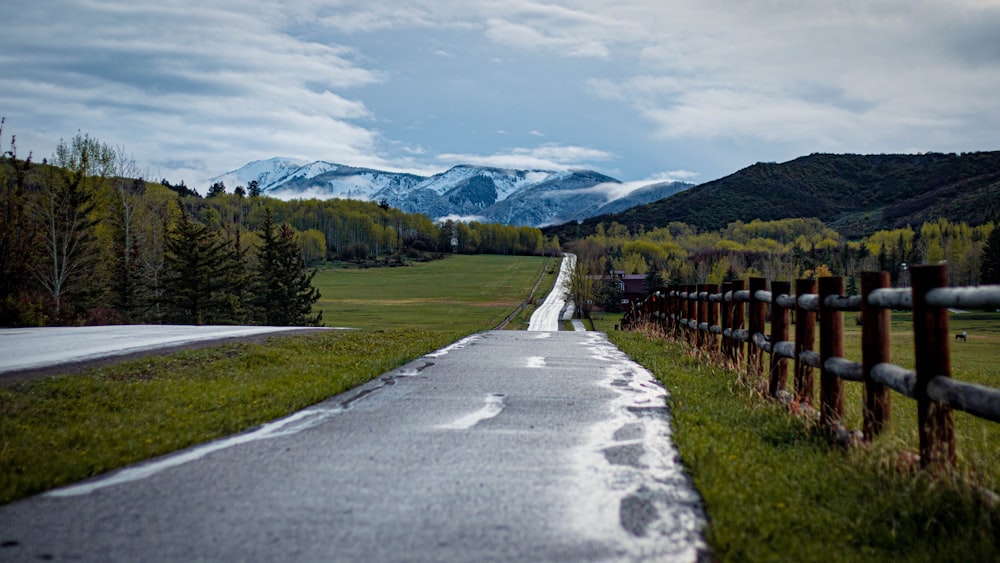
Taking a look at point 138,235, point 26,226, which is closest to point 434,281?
point 138,235

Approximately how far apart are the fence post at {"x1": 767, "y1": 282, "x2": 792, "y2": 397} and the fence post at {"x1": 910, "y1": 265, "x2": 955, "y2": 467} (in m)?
3.52

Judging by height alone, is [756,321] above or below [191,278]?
below

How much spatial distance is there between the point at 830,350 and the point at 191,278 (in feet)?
148

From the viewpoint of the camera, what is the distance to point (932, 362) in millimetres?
4820

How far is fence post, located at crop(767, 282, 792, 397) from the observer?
8.48 m

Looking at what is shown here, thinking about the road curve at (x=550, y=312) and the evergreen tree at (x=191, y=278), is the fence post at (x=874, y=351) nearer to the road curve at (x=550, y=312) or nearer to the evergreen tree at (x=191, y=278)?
the evergreen tree at (x=191, y=278)

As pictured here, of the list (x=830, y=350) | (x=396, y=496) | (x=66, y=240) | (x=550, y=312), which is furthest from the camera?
(x=550, y=312)

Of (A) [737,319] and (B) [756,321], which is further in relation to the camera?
(A) [737,319]

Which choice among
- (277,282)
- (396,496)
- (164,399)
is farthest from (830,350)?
(277,282)

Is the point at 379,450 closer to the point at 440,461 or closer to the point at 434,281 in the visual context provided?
the point at 440,461

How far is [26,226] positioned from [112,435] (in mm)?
20677

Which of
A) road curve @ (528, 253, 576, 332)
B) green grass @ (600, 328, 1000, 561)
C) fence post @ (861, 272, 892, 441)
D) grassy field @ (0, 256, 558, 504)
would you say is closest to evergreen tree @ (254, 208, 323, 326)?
road curve @ (528, 253, 576, 332)

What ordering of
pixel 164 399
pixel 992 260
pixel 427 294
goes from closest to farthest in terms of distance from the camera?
pixel 164 399, pixel 427 294, pixel 992 260

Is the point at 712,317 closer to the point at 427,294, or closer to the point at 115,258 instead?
the point at 115,258
